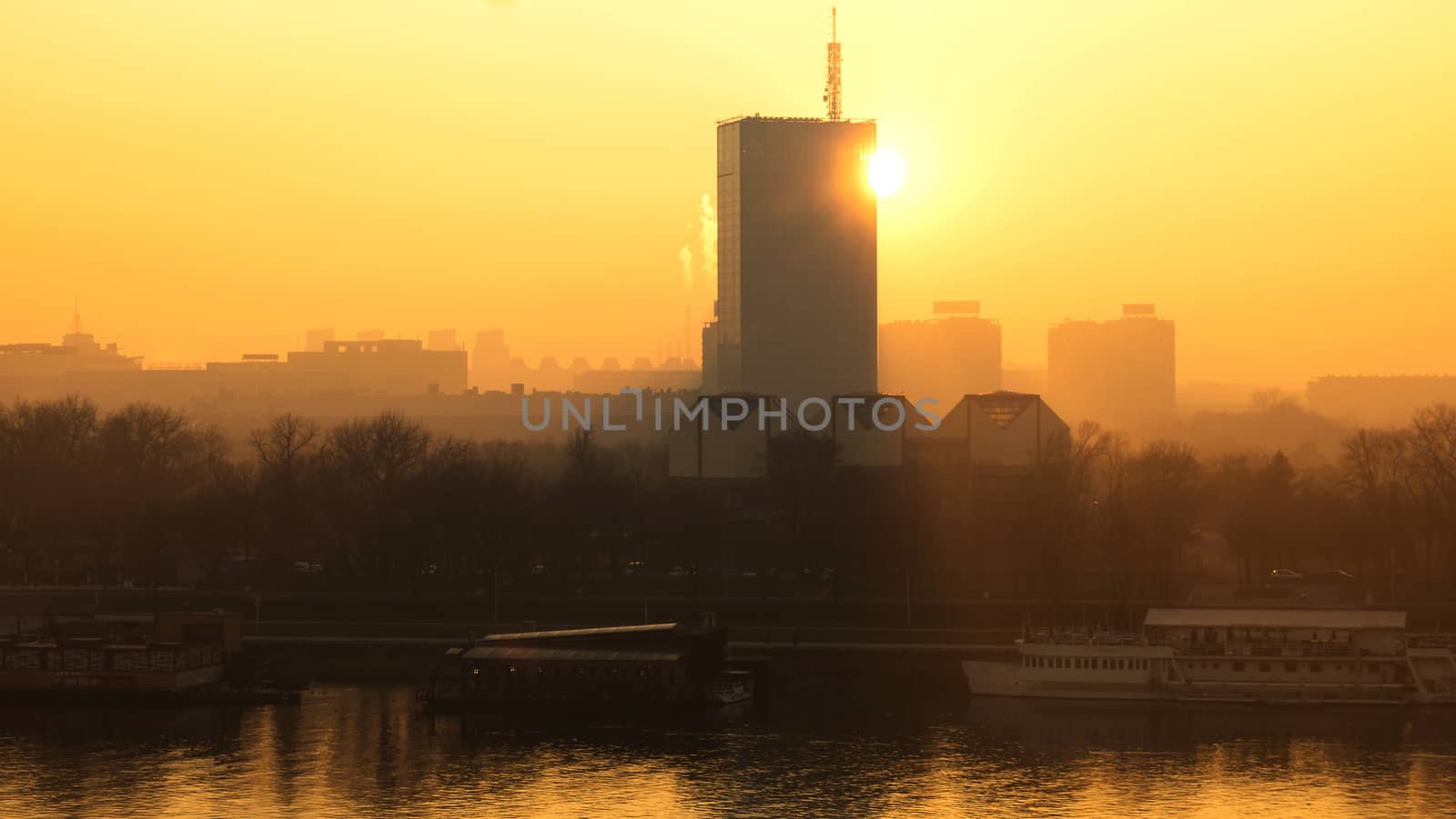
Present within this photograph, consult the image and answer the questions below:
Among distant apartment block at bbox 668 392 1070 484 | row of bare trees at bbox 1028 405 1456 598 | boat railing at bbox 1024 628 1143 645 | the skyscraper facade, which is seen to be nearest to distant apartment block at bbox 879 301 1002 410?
the skyscraper facade

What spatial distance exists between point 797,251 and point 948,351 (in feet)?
156

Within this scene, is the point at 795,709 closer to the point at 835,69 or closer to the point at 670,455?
the point at 670,455

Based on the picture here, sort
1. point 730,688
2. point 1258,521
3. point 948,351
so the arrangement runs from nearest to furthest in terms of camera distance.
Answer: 1. point 730,688
2. point 1258,521
3. point 948,351

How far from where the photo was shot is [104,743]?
46.9 metres

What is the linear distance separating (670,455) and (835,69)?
52.6 m

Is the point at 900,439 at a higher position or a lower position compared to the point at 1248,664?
higher

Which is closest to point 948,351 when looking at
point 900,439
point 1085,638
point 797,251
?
point 797,251

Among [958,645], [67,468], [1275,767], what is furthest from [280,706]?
[67,468]

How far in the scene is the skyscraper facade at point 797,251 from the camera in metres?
145

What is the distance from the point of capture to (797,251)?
146 m

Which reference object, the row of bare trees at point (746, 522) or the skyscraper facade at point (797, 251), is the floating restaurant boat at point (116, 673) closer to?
the row of bare trees at point (746, 522)

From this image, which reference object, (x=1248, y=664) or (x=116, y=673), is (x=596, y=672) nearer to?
(x=116, y=673)

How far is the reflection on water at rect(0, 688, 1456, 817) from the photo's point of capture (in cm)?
4000

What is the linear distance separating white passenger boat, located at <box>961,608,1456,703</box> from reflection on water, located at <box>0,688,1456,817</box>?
93 cm
